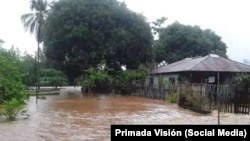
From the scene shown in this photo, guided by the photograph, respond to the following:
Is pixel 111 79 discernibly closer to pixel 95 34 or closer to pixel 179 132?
pixel 95 34

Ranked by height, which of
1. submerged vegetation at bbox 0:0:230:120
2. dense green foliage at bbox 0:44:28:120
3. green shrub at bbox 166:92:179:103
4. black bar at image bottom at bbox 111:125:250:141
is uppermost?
submerged vegetation at bbox 0:0:230:120

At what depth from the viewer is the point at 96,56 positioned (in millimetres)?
35750

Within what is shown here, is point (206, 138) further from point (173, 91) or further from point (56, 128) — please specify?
point (173, 91)

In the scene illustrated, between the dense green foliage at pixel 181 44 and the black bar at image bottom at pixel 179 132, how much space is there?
136 feet

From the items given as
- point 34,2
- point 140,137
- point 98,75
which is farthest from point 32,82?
point 140,137

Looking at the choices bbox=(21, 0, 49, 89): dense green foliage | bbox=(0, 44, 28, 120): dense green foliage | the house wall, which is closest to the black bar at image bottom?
Answer: bbox=(0, 44, 28, 120): dense green foliage

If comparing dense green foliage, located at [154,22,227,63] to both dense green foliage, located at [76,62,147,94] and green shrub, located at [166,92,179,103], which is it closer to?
dense green foliage, located at [76,62,147,94]

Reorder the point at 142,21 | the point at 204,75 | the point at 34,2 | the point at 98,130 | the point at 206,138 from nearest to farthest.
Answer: the point at 206,138
the point at 98,130
the point at 204,75
the point at 142,21
the point at 34,2

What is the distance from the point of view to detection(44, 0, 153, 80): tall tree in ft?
117

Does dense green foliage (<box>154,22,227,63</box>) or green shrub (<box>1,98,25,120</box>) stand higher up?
dense green foliage (<box>154,22,227,63</box>)

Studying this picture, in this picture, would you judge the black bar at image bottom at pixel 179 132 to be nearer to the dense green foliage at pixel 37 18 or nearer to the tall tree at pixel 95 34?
the tall tree at pixel 95 34

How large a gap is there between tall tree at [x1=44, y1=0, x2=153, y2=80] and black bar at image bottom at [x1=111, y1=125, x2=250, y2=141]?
95.5ft

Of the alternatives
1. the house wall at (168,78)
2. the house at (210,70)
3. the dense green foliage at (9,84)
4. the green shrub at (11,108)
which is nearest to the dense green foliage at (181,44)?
the house wall at (168,78)

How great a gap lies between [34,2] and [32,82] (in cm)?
1066
